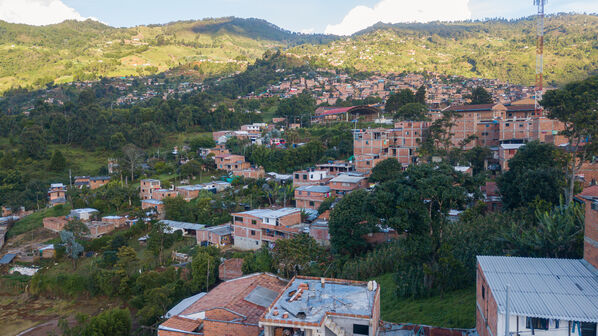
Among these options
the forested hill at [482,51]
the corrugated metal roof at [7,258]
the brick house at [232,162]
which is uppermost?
the forested hill at [482,51]

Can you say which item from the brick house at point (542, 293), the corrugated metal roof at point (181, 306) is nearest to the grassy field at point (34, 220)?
the corrugated metal roof at point (181, 306)

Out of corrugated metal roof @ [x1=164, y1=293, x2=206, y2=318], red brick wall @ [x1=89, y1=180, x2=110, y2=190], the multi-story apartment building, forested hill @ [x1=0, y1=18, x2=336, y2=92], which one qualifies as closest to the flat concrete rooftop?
corrugated metal roof @ [x1=164, y1=293, x2=206, y2=318]

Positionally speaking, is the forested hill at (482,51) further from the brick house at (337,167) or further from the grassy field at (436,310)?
the grassy field at (436,310)

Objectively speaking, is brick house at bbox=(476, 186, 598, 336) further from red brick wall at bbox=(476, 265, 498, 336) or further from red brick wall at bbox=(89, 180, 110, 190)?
red brick wall at bbox=(89, 180, 110, 190)

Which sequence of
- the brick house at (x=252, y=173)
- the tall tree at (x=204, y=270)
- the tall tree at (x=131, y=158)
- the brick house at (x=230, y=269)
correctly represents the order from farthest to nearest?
the tall tree at (x=131, y=158) → the brick house at (x=252, y=173) → the brick house at (x=230, y=269) → the tall tree at (x=204, y=270)

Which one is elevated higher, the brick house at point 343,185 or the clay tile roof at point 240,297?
the brick house at point 343,185
